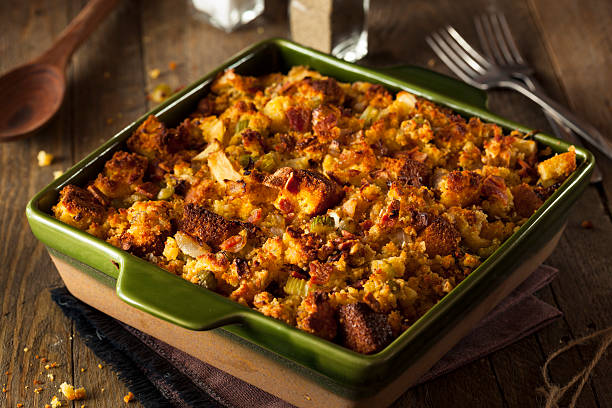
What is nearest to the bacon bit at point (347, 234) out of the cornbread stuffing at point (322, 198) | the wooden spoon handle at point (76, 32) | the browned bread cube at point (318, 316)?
the cornbread stuffing at point (322, 198)

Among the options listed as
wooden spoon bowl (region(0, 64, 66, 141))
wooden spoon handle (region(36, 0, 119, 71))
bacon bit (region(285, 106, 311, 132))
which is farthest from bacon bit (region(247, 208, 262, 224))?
wooden spoon handle (region(36, 0, 119, 71))

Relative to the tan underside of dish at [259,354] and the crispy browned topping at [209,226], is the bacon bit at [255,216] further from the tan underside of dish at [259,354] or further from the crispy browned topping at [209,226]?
the tan underside of dish at [259,354]

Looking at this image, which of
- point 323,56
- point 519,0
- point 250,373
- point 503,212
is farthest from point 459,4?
point 250,373

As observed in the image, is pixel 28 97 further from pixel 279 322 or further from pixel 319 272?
pixel 279 322

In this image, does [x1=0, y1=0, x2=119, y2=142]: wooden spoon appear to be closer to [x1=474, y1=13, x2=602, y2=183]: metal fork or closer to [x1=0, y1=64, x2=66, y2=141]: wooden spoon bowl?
[x1=0, y1=64, x2=66, y2=141]: wooden spoon bowl

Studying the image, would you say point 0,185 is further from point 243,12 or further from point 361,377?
point 361,377

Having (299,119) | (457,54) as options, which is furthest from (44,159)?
(457,54)
